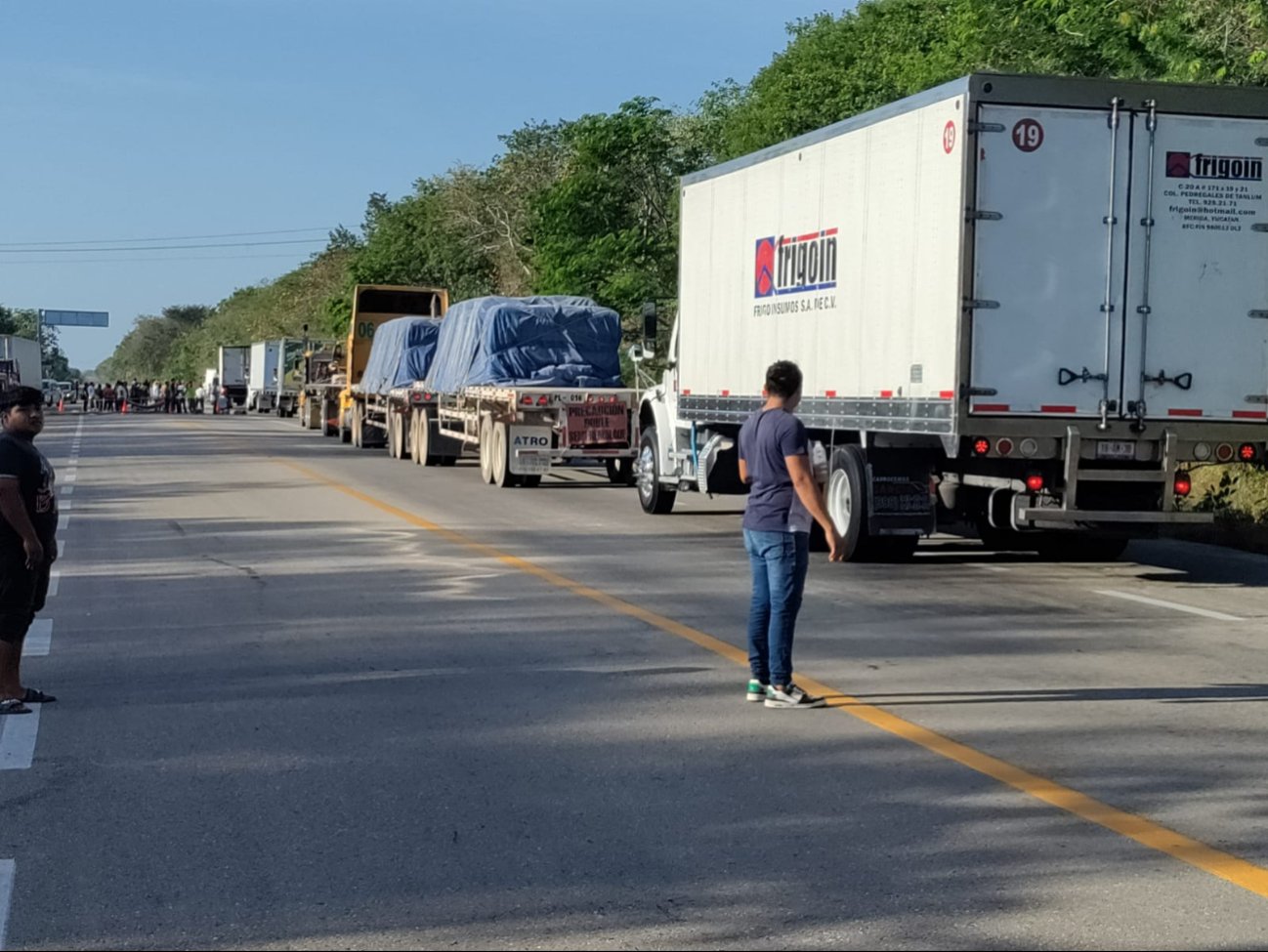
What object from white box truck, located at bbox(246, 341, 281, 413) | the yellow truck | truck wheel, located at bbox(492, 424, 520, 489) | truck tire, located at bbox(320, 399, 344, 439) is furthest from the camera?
white box truck, located at bbox(246, 341, 281, 413)

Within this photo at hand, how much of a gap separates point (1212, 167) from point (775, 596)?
24.7 feet

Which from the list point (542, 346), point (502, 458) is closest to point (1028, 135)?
point (502, 458)

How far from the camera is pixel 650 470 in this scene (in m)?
22.2

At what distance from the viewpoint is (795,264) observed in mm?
18031

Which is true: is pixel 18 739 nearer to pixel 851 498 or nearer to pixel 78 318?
pixel 851 498

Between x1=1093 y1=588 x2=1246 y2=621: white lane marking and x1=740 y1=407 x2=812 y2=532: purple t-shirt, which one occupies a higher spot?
x1=740 y1=407 x2=812 y2=532: purple t-shirt

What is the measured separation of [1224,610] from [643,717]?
245 inches

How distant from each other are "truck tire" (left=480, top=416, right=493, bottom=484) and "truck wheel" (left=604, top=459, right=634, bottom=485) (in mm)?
1940

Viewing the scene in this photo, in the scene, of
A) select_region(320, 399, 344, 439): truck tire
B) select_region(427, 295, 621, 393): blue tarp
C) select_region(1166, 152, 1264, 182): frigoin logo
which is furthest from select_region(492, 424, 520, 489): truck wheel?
select_region(320, 399, 344, 439): truck tire

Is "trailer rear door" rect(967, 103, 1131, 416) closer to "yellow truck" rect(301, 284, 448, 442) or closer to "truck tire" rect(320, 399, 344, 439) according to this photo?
"yellow truck" rect(301, 284, 448, 442)

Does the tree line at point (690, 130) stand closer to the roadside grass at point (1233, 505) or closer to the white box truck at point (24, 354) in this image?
the roadside grass at point (1233, 505)

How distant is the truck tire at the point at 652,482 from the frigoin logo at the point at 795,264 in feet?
11.5

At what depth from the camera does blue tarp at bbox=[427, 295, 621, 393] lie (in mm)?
29031

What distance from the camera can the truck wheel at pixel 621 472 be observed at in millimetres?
29123
